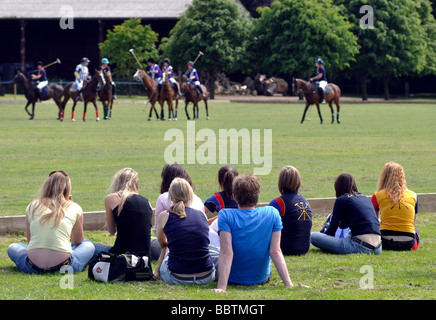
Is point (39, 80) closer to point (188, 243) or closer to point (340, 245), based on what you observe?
point (340, 245)

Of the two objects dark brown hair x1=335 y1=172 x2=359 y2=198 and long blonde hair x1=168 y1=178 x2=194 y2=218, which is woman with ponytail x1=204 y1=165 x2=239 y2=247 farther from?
dark brown hair x1=335 y1=172 x2=359 y2=198

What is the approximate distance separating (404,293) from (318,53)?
5153cm

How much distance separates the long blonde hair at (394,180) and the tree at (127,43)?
4645 centimetres

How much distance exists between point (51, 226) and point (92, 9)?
174ft

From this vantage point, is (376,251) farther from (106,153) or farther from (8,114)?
(8,114)

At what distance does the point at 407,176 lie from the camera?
15031 mm

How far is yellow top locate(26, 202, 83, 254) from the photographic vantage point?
738cm

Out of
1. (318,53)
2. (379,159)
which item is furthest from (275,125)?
(318,53)

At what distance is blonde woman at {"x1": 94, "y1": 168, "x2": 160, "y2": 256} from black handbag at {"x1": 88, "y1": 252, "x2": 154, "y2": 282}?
303 millimetres

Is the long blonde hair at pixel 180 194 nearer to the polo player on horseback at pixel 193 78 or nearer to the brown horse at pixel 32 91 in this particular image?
the brown horse at pixel 32 91

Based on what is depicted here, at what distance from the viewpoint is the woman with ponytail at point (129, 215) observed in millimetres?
7453

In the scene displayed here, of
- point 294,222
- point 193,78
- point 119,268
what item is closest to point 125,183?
point 119,268

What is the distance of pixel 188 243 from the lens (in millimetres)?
7043

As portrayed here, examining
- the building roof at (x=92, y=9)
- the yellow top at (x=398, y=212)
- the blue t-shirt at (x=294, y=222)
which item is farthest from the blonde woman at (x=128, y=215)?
the building roof at (x=92, y=9)
